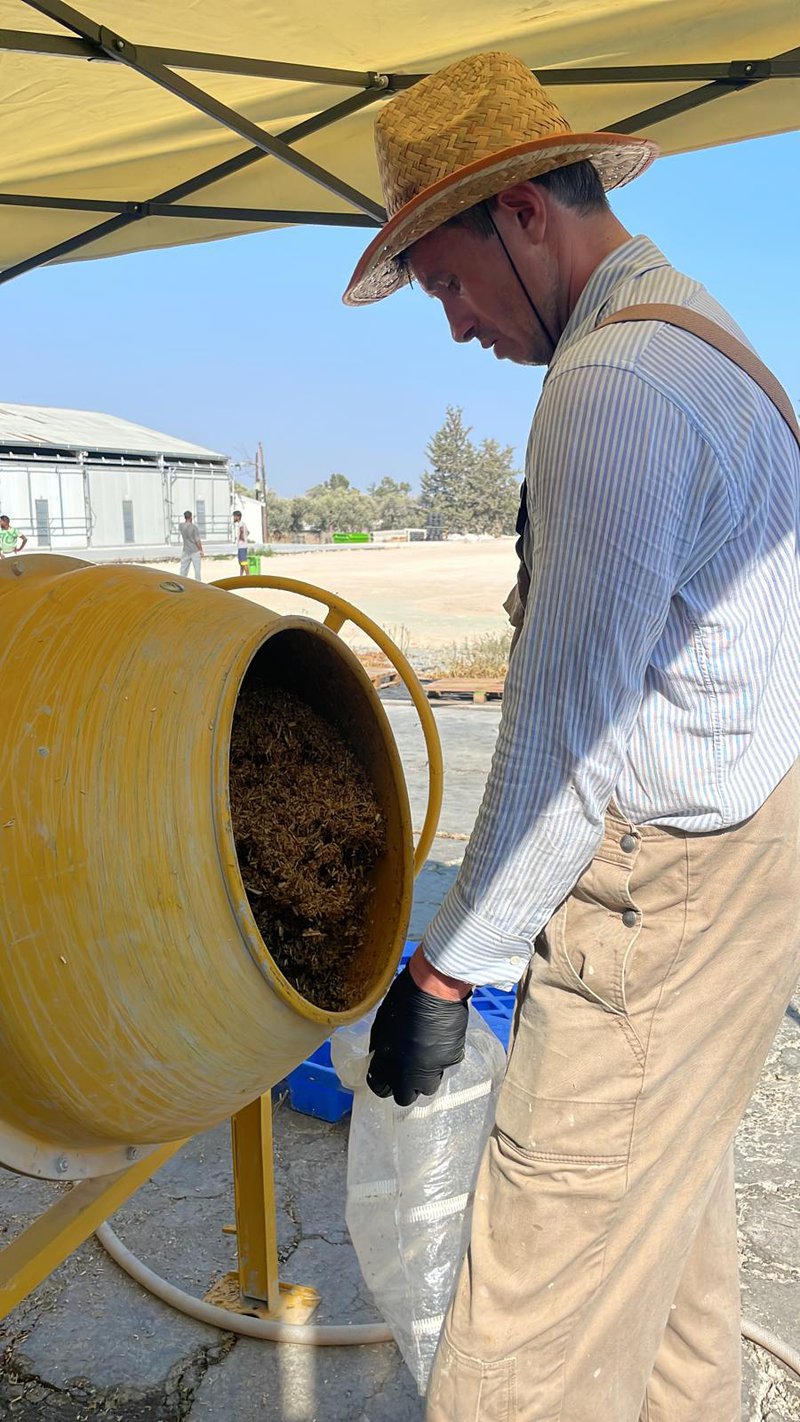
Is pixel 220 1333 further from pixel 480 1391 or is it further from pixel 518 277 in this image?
pixel 518 277

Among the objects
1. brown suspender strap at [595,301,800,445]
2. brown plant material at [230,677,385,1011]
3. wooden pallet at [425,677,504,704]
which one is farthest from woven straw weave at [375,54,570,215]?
wooden pallet at [425,677,504,704]

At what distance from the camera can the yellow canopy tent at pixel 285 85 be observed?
2695mm

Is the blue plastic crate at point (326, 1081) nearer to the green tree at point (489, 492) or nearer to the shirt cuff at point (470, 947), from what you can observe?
the shirt cuff at point (470, 947)

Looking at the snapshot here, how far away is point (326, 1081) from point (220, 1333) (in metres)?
0.76

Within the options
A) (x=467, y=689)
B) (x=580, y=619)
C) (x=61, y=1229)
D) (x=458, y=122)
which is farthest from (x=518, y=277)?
(x=467, y=689)

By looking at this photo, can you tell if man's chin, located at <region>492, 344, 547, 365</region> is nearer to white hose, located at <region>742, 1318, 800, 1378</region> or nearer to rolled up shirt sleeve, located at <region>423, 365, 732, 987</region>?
rolled up shirt sleeve, located at <region>423, 365, 732, 987</region>

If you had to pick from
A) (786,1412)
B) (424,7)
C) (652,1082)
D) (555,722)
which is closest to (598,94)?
(424,7)

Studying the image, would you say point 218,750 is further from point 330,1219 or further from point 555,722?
point 330,1219

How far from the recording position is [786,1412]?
192cm

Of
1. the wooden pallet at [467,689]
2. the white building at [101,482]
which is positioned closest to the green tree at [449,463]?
the white building at [101,482]

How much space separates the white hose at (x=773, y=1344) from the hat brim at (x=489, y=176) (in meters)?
2.04

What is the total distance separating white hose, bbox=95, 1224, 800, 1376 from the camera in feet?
6.68

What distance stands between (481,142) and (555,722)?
75 cm

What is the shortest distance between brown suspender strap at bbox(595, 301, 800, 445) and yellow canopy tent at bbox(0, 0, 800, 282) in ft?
6.19
